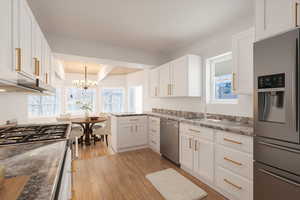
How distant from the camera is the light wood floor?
196 cm

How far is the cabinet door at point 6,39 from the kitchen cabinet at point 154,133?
276cm

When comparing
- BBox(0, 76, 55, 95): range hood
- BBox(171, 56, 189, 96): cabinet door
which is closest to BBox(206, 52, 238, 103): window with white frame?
BBox(171, 56, 189, 96): cabinet door

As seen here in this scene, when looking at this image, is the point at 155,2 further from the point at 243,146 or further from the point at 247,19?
the point at 243,146

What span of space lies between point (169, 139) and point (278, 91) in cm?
202

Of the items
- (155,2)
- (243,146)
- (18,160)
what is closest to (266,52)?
(243,146)

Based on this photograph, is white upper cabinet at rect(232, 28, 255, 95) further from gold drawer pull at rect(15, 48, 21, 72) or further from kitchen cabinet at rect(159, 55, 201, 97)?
gold drawer pull at rect(15, 48, 21, 72)

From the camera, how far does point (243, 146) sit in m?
1.62

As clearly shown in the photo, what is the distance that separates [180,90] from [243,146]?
1.62m

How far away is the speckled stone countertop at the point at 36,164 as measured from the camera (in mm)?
607

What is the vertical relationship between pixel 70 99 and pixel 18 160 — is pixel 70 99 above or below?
above

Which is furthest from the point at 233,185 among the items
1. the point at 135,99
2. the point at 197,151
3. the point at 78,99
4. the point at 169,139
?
the point at 78,99

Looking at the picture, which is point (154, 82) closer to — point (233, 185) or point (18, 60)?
point (233, 185)

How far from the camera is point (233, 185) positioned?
1733 millimetres

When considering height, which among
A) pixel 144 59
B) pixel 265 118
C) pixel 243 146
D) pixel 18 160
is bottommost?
pixel 243 146
